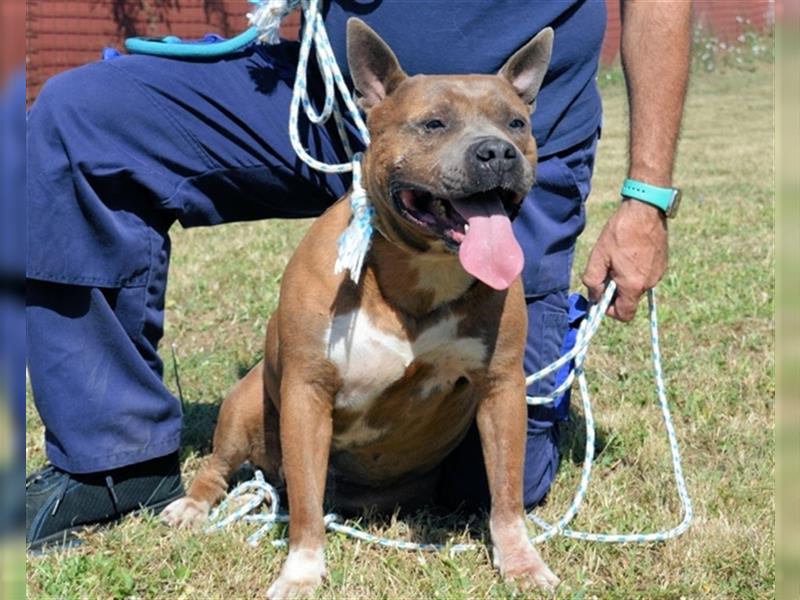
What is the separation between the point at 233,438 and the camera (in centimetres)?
364

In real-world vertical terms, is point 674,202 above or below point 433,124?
below

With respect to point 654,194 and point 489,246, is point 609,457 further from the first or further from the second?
point 489,246

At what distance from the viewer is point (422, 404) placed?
3191 millimetres

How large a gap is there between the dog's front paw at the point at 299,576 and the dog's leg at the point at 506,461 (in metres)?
0.51

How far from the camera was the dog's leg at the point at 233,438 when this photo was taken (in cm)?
361

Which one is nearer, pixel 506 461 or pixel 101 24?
pixel 506 461

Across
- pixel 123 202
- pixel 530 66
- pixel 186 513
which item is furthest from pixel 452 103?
pixel 186 513

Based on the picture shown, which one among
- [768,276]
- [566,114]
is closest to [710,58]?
[768,276]

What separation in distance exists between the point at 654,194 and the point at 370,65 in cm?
94

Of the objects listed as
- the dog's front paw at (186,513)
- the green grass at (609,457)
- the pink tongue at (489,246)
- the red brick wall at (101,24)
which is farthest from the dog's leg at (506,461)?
the red brick wall at (101,24)

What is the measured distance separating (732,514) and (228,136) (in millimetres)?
2005

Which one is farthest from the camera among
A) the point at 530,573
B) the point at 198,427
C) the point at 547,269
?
the point at 198,427

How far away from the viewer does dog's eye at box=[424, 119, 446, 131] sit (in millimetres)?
2906

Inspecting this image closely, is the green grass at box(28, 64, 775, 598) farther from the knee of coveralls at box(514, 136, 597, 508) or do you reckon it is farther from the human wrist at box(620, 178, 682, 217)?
the human wrist at box(620, 178, 682, 217)
